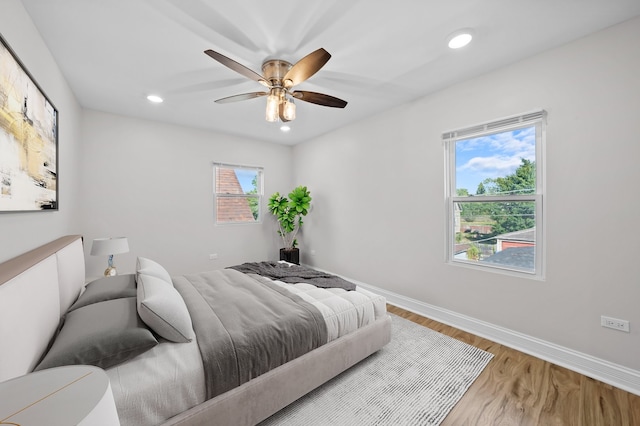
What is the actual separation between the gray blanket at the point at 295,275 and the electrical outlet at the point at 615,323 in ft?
6.36

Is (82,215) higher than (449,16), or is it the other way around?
(449,16)

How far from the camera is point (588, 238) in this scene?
2031 millimetres

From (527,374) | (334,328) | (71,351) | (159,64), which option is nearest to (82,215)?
(159,64)

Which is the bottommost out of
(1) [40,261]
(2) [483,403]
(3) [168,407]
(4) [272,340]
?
(2) [483,403]

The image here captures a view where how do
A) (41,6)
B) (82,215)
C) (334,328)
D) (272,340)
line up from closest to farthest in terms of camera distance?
1. (272,340)
2. (41,6)
3. (334,328)
4. (82,215)

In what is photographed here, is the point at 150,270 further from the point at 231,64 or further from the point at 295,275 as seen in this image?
the point at 231,64

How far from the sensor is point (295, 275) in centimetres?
271

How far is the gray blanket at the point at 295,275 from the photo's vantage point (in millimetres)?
2477

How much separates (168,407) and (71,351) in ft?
1.64

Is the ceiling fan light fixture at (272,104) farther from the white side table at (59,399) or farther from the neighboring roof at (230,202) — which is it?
the neighboring roof at (230,202)

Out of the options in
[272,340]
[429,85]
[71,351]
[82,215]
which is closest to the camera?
[71,351]

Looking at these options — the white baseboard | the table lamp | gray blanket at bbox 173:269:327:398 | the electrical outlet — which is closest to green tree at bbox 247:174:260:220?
the table lamp

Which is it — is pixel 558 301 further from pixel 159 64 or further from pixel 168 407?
pixel 159 64

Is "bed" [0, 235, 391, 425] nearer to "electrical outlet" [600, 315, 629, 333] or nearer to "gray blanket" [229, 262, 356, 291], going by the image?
"gray blanket" [229, 262, 356, 291]
